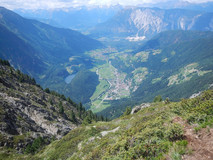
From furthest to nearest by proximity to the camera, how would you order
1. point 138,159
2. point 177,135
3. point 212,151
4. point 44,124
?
point 44,124 < point 177,135 < point 138,159 < point 212,151

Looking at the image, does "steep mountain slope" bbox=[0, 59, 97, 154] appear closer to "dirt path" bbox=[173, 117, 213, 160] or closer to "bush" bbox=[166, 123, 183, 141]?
"bush" bbox=[166, 123, 183, 141]

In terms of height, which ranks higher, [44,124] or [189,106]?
[189,106]

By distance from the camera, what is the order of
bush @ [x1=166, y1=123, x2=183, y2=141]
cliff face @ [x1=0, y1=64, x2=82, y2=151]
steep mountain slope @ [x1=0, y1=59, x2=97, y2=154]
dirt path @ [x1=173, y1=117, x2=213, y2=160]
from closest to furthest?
dirt path @ [x1=173, y1=117, x2=213, y2=160] → bush @ [x1=166, y1=123, x2=183, y2=141] → steep mountain slope @ [x1=0, y1=59, x2=97, y2=154] → cliff face @ [x1=0, y1=64, x2=82, y2=151]

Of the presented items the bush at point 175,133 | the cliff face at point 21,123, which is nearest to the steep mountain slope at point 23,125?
the cliff face at point 21,123

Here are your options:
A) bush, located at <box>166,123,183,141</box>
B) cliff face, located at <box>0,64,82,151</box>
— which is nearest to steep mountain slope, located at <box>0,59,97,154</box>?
cliff face, located at <box>0,64,82,151</box>

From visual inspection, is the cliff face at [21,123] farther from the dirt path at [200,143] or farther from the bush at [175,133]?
the dirt path at [200,143]

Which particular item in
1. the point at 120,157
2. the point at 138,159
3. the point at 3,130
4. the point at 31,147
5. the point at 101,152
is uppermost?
the point at 138,159

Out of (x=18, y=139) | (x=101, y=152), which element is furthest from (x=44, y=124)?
(x=101, y=152)

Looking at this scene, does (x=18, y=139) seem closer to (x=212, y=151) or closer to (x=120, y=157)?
(x=120, y=157)
